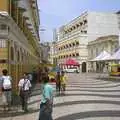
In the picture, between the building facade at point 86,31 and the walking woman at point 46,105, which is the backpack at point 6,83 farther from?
the building facade at point 86,31

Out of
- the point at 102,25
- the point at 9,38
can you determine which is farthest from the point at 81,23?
the point at 9,38

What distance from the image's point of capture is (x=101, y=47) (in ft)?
300

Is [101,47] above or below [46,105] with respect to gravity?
above

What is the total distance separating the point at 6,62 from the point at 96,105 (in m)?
4.68

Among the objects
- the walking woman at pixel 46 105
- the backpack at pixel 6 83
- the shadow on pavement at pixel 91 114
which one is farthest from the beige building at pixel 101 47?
the walking woman at pixel 46 105

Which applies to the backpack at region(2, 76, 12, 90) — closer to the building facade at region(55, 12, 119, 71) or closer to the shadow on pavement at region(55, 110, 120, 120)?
the shadow on pavement at region(55, 110, 120, 120)

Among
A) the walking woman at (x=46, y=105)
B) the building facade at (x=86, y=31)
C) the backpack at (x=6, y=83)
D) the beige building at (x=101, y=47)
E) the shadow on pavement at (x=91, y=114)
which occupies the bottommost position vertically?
the shadow on pavement at (x=91, y=114)

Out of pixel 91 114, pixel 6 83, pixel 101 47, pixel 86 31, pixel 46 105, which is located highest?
pixel 86 31

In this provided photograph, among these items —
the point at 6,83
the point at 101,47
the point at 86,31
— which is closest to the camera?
the point at 6,83

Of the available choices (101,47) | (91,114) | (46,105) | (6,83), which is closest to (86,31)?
(101,47)

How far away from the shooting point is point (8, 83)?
16.2 metres

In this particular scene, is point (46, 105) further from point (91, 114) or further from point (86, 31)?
point (86, 31)

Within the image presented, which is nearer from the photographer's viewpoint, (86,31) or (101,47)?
(101,47)

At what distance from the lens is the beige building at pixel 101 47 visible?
8506 cm
